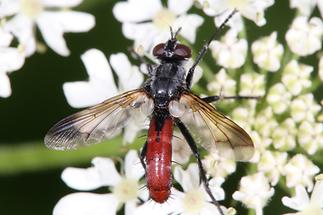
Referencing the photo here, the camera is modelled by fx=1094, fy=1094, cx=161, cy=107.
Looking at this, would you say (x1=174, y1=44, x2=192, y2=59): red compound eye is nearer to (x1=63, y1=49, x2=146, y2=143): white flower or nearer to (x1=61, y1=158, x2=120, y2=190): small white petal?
(x1=63, y1=49, x2=146, y2=143): white flower

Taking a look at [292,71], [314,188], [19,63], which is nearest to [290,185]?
[314,188]

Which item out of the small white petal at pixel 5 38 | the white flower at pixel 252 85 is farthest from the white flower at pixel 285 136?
the small white petal at pixel 5 38

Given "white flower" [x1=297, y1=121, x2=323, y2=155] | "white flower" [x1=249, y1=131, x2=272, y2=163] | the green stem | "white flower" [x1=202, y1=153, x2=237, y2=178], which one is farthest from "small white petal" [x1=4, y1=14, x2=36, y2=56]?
"white flower" [x1=297, y1=121, x2=323, y2=155]

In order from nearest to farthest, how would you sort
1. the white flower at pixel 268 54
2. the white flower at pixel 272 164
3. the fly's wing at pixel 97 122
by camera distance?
the fly's wing at pixel 97 122, the white flower at pixel 272 164, the white flower at pixel 268 54

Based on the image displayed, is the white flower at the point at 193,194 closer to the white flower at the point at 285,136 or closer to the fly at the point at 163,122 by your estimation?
the fly at the point at 163,122

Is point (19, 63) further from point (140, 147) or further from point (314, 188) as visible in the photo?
point (314, 188)

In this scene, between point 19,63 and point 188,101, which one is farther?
point 19,63

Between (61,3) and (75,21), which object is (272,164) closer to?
(75,21)
